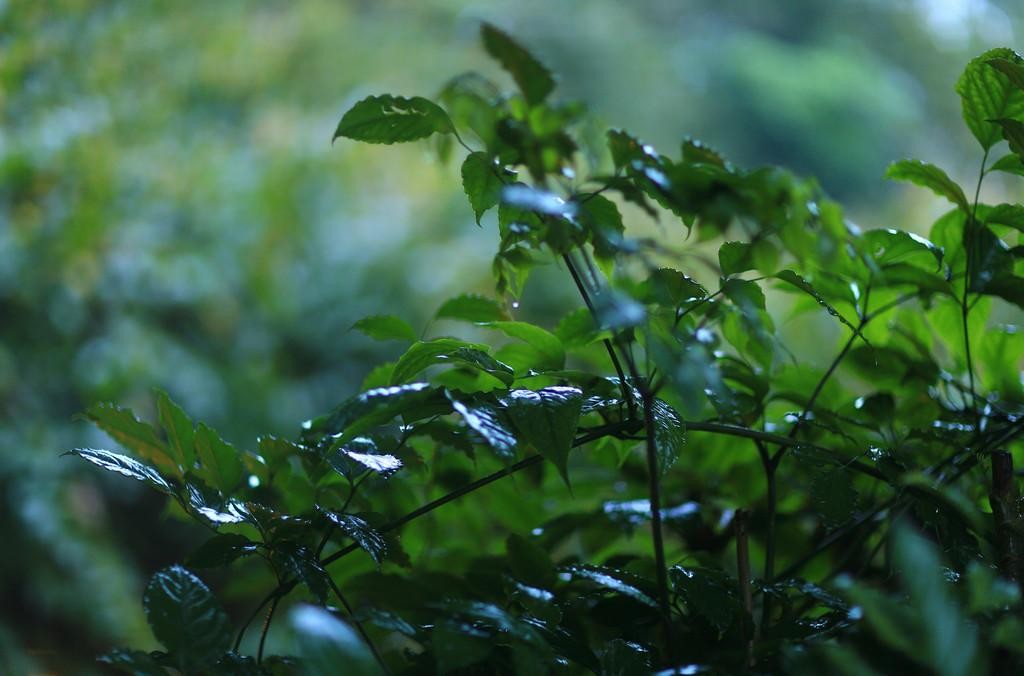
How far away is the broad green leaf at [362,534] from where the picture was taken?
384 mm

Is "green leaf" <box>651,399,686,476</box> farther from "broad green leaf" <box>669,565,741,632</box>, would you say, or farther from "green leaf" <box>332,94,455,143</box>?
"green leaf" <box>332,94,455,143</box>

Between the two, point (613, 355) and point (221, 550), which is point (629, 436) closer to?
point (613, 355)

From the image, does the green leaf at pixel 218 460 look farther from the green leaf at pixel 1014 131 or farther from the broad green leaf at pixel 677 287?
the green leaf at pixel 1014 131

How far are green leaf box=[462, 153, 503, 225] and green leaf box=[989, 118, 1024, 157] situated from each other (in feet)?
0.76

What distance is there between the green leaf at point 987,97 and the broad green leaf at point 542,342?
231 mm

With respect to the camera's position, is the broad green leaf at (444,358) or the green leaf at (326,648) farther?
the broad green leaf at (444,358)

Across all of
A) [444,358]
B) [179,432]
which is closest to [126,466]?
[179,432]

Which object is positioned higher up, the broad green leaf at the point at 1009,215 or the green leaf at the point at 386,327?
the broad green leaf at the point at 1009,215

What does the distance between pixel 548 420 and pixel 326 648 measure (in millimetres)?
129

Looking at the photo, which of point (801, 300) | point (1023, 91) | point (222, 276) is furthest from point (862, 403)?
point (222, 276)

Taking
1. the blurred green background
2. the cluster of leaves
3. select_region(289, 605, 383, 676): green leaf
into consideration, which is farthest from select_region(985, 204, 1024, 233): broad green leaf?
the blurred green background

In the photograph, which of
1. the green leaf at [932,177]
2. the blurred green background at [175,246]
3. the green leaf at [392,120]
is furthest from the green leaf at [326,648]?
the blurred green background at [175,246]

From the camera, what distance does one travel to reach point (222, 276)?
264cm

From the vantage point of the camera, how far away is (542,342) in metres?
0.45
